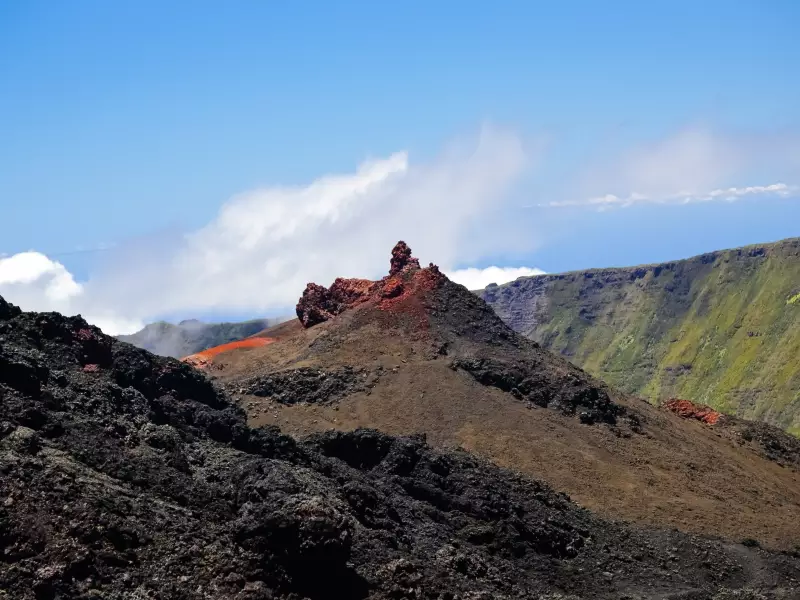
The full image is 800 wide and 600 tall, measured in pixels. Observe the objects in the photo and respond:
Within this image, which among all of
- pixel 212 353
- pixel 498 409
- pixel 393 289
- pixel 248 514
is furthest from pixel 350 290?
pixel 248 514

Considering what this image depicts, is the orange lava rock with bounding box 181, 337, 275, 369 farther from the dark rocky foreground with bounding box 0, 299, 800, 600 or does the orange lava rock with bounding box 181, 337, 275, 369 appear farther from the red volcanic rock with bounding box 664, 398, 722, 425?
the red volcanic rock with bounding box 664, 398, 722, 425

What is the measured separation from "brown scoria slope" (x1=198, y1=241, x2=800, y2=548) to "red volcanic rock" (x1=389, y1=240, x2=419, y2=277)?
2252 millimetres

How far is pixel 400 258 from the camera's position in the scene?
2776 inches

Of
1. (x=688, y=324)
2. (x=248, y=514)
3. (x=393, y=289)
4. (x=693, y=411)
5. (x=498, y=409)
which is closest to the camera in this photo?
(x=248, y=514)

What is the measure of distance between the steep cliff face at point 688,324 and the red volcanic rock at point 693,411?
196 feet

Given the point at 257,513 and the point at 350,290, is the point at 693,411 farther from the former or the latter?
the point at 257,513

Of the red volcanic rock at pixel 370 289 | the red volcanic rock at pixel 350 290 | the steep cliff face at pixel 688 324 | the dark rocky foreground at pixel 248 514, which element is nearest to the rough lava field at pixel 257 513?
the dark rocky foreground at pixel 248 514

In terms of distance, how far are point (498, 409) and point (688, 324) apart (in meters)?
123

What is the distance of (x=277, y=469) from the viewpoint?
2772cm

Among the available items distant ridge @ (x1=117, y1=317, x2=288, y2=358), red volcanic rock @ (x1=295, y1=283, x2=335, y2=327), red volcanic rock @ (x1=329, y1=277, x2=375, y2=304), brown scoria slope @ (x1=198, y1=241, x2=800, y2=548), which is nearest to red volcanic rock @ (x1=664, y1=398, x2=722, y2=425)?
brown scoria slope @ (x1=198, y1=241, x2=800, y2=548)

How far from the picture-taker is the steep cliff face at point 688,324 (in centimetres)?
13275

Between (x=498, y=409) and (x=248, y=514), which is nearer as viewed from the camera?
(x=248, y=514)

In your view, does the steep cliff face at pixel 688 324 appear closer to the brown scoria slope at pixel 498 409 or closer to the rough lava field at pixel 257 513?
the brown scoria slope at pixel 498 409

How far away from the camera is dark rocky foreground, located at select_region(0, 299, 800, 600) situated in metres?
21.4
